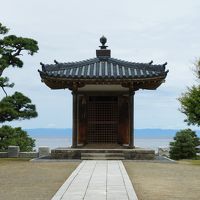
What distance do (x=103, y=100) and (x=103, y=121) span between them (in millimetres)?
1292

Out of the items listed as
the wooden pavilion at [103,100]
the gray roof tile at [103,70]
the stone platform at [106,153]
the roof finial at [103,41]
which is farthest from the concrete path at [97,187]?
the roof finial at [103,41]

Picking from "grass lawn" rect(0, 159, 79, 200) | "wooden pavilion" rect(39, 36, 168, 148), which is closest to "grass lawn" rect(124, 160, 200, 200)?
"grass lawn" rect(0, 159, 79, 200)

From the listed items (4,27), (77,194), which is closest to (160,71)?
(4,27)

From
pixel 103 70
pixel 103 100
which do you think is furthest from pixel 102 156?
pixel 103 70

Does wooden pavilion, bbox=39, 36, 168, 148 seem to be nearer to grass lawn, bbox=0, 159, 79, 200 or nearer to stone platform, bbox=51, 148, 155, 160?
stone platform, bbox=51, 148, 155, 160

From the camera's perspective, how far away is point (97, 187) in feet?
44.4

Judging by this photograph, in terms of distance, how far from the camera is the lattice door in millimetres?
28875

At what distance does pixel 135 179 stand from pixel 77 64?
1410 centimetres

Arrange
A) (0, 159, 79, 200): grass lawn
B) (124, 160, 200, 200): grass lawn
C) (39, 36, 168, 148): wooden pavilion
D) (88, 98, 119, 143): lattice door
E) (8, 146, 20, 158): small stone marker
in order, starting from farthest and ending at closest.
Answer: (8, 146, 20, 158): small stone marker
(88, 98, 119, 143): lattice door
(39, 36, 168, 148): wooden pavilion
(124, 160, 200, 200): grass lawn
(0, 159, 79, 200): grass lawn

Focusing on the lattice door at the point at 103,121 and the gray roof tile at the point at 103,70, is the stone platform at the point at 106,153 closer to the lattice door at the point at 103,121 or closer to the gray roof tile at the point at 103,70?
the lattice door at the point at 103,121

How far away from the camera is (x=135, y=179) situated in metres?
16.3

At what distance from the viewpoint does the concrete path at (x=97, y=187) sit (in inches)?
466

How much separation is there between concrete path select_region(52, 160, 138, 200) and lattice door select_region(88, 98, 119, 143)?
35.6ft

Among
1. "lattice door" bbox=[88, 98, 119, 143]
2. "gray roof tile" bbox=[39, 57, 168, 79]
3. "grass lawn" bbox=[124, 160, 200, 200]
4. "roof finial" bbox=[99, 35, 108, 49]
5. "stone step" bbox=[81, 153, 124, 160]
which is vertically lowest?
"grass lawn" bbox=[124, 160, 200, 200]
